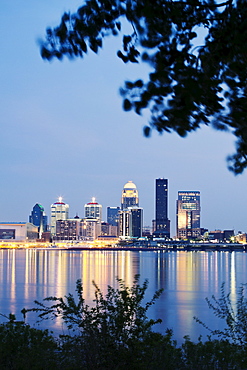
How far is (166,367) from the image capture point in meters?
7.43

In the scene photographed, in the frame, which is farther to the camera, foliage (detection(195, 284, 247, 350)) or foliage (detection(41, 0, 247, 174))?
foliage (detection(195, 284, 247, 350))

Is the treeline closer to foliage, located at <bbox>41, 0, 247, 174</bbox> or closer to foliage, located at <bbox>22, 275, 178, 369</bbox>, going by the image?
foliage, located at <bbox>22, 275, 178, 369</bbox>

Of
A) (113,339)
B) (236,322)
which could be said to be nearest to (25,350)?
(113,339)

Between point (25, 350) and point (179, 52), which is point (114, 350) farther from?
point (179, 52)

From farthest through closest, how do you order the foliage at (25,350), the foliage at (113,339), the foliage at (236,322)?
the foliage at (236,322) → the foliage at (113,339) → the foliage at (25,350)

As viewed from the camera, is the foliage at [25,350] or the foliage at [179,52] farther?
the foliage at [25,350]

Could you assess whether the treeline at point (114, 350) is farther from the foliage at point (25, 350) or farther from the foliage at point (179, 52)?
the foliage at point (179, 52)

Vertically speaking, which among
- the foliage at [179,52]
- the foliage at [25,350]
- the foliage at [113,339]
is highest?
the foliage at [179,52]

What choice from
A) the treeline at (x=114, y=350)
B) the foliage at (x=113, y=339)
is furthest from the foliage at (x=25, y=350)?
the foliage at (x=113, y=339)

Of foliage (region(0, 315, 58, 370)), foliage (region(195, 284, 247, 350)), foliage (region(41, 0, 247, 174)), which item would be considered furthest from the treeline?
foliage (region(41, 0, 247, 174))

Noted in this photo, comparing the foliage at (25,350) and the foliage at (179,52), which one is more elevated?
the foliage at (179,52)

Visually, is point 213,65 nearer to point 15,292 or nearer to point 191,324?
point 191,324

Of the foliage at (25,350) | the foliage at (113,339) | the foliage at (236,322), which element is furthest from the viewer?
the foliage at (236,322)

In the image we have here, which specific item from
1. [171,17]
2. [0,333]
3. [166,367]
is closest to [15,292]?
[0,333]
